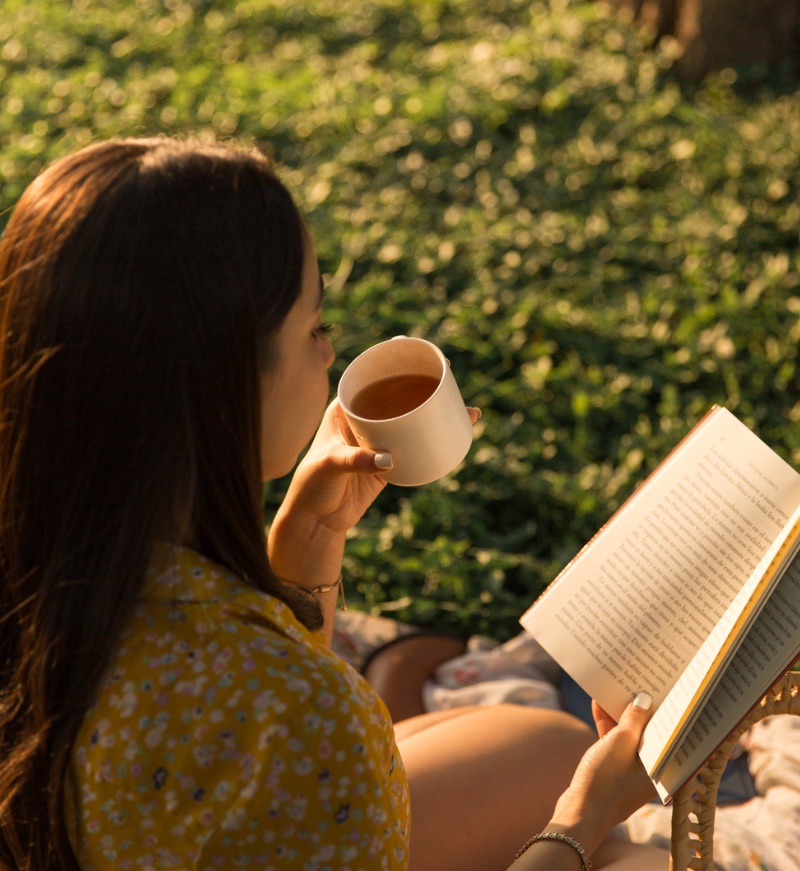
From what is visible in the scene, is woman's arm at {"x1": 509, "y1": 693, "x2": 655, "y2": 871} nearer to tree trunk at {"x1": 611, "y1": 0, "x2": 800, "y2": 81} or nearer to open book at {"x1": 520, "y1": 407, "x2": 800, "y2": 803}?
open book at {"x1": 520, "y1": 407, "x2": 800, "y2": 803}

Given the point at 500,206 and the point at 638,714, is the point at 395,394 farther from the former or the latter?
the point at 500,206

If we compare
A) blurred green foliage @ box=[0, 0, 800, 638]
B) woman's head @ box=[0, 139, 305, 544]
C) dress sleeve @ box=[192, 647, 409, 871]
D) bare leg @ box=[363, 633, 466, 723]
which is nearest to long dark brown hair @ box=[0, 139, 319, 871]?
woman's head @ box=[0, 139, 305, 544]

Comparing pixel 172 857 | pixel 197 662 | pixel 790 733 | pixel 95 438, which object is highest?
pixel 95 438

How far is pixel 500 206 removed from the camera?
15.0ft

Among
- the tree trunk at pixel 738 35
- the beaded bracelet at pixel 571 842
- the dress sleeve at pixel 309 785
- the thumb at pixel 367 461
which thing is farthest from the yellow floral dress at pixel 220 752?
the tree trunk at pixel 738 35

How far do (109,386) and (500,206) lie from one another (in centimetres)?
357

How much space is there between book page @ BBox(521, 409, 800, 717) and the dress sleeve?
1.48 ft

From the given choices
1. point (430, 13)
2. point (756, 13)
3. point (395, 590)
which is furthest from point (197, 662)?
point (430, 13)

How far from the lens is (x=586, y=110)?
518cm

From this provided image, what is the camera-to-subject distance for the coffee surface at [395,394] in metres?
1.80

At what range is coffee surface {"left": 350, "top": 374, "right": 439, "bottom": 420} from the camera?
5.91 ft

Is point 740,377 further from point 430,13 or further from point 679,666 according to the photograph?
point 430,13

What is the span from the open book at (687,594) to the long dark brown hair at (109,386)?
59 cm

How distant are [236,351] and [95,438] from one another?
0.59 feet
